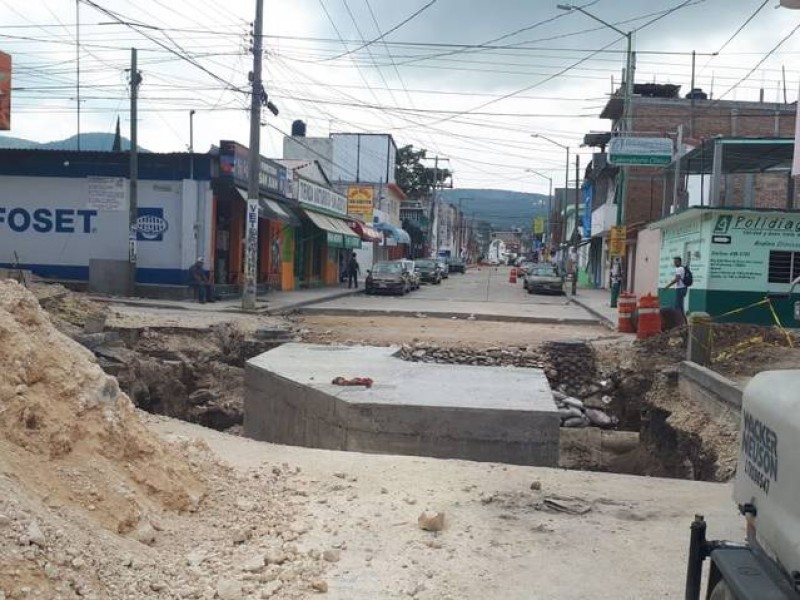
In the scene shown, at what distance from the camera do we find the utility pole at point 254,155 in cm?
2183

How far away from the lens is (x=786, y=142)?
19734 mm

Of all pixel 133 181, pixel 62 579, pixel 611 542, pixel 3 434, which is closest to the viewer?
pixel 62 579

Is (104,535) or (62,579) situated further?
(104,535)

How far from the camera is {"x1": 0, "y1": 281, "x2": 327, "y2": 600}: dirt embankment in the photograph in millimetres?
3564

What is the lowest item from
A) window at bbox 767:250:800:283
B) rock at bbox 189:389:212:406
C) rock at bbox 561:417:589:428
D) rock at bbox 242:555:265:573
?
rock at bbox 189:389:212:406

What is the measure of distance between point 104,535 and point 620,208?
92.0 ft

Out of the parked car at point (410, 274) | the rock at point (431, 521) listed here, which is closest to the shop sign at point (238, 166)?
the parked car at point (410, 274)

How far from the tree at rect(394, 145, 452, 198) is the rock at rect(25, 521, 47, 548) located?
87647mm

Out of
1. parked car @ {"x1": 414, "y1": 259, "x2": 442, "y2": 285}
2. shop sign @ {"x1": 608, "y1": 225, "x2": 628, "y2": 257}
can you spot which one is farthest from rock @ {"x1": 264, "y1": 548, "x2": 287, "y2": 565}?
parked car @ {"x1": 414, "y1": 259, "x2": 442, "y2": 285}

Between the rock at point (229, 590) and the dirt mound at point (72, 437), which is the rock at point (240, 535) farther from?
the rock at point (229, 590)

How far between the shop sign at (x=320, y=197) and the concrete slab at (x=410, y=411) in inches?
966

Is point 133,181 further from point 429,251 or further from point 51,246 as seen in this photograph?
point 429,251

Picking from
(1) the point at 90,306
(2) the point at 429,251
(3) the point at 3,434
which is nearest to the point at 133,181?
(1) the point at 90,306

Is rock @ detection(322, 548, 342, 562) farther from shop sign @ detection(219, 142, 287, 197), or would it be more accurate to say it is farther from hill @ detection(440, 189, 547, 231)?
hill @ detection(440, 189, 547, 231)
